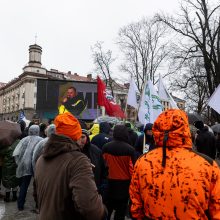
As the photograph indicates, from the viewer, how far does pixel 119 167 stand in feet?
19.3

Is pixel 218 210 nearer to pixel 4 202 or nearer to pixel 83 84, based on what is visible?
pixel 4 202

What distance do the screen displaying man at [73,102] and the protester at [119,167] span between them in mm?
22660

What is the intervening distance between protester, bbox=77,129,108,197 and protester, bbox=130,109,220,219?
7.12ft

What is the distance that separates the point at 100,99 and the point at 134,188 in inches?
387

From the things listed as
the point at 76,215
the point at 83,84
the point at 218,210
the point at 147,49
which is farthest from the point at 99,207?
the point at 147,49

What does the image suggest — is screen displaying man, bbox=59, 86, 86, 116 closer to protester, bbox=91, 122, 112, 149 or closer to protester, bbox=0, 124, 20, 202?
protester, bbox=0, 124, 20, 202

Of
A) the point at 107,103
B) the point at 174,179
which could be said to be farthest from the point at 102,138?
the point at 107,103

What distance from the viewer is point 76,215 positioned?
2818 mm

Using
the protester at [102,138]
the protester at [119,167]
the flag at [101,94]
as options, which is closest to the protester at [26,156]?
the protester at [102,138]

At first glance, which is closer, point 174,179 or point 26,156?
point 174,179

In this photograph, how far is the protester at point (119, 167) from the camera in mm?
5867

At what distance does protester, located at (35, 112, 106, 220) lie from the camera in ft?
8.79

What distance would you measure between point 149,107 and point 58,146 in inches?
227

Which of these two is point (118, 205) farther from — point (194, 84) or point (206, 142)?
point (194, 84)
